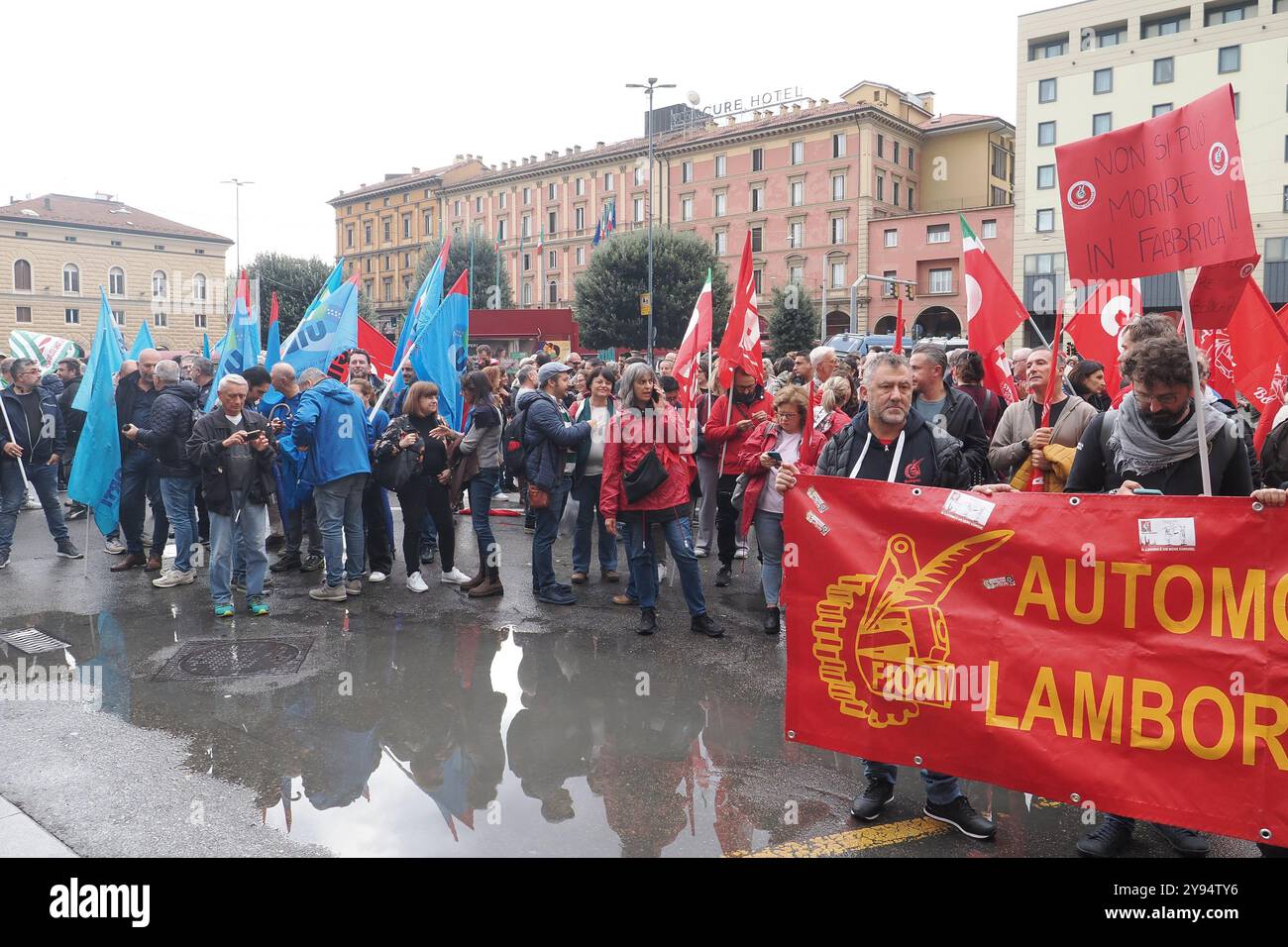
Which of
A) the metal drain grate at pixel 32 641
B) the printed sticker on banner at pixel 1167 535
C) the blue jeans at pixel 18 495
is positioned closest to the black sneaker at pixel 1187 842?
the printed sticker on banner at pixel 1167 535

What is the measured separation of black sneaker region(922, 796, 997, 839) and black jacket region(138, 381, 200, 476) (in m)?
6.49

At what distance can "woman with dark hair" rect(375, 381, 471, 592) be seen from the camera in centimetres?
805

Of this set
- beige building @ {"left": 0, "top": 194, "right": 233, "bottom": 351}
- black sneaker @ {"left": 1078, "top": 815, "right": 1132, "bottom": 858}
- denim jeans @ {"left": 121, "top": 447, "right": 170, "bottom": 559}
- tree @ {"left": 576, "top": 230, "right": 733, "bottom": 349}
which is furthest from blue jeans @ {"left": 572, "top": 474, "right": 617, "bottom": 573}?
beige building @ {"left": 0, "top": 194, "right": 233, "bottom": 351}

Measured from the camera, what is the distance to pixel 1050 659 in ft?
11.3

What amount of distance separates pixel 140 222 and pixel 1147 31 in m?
79.7

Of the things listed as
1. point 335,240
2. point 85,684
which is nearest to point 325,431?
point 85,684

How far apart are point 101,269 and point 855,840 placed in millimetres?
93657

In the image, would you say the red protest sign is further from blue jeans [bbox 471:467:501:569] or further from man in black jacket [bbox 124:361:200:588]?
man in black jacket [bbox 124:361:200:588]

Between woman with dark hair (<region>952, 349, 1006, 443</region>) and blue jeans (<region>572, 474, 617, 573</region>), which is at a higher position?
woman with dark hair (<region>952, 349, 1006, 443</region>)

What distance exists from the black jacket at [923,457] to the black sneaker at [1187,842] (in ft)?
5.23

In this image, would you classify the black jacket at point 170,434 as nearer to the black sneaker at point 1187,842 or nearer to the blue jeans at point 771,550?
the blue jeans at point 771,550

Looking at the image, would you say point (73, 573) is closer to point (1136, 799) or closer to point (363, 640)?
point (363, 640)

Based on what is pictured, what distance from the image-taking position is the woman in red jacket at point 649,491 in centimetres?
679

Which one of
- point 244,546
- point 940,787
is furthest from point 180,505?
point 940,787
